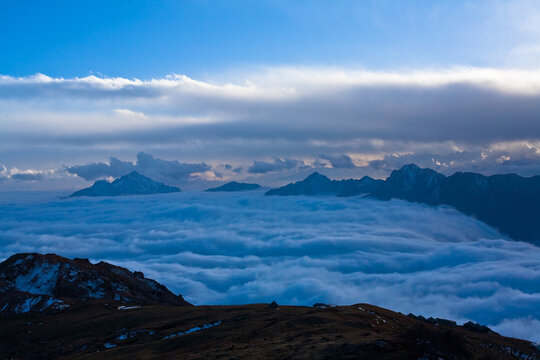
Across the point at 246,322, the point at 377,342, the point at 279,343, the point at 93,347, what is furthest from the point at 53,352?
the point at 377,342

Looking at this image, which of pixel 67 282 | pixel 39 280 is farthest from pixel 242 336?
pixel 39 280

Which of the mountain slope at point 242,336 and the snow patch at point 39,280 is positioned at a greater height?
the mountain slope at point 242,336

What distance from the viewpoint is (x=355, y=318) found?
3004 inches

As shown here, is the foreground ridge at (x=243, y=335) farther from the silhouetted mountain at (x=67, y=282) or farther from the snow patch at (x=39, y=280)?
the silhouetted mountain at (x=67, y=282)

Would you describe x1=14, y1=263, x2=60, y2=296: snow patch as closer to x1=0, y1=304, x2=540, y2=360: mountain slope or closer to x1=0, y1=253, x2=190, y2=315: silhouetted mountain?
x1=0, y1=253, x2=190, y2=315: silhouetted mountain

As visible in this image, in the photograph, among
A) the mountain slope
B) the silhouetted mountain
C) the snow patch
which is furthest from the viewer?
the snow patch

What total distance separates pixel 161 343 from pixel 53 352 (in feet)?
118

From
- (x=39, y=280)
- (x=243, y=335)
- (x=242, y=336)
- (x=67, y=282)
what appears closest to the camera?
(x=242, y=336)

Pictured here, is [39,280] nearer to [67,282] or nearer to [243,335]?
[67,282]

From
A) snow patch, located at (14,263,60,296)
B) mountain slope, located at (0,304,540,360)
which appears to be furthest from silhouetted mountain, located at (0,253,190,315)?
mountain slope, located at (0,304,540,360)

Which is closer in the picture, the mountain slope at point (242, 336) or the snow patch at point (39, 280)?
the mountain slope at point (242, 336)

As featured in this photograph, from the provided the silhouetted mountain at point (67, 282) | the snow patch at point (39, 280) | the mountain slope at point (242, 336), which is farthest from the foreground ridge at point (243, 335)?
the silhouetted mountain at point (67, 282)

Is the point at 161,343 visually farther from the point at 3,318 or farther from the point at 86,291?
the point at 86,291

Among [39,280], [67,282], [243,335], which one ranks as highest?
[243,335]
